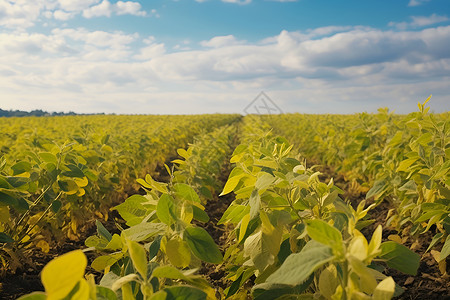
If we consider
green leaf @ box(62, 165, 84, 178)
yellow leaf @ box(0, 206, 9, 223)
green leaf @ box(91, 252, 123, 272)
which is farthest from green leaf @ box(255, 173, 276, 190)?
yellow leaf @ box(0, 206, 9, 223)

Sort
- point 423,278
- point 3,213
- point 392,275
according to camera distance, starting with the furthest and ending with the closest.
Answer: point 392,275 → point 423,278 → point 3,213

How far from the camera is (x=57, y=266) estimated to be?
0.68 metres

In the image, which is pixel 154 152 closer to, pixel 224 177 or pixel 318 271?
pixel 224 177

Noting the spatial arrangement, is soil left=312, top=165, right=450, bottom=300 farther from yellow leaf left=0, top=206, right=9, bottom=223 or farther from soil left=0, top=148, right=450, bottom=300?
yellow leaf left=0, top=206, right=9, bottom=223

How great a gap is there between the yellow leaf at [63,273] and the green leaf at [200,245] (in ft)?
2.13

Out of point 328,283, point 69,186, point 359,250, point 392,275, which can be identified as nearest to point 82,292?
point 359,250

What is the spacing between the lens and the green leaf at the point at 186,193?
5.23ft

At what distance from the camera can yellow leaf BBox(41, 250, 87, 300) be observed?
67cm

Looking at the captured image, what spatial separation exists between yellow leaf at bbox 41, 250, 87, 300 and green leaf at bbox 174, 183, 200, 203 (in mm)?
900

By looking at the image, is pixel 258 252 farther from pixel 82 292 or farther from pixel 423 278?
pixel 423 278

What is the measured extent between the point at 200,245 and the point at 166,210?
18 cm

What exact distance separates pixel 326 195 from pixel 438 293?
2.35 meters

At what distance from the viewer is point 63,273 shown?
687mm

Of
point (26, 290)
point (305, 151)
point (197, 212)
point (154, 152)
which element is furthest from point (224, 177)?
point (197, 212)
